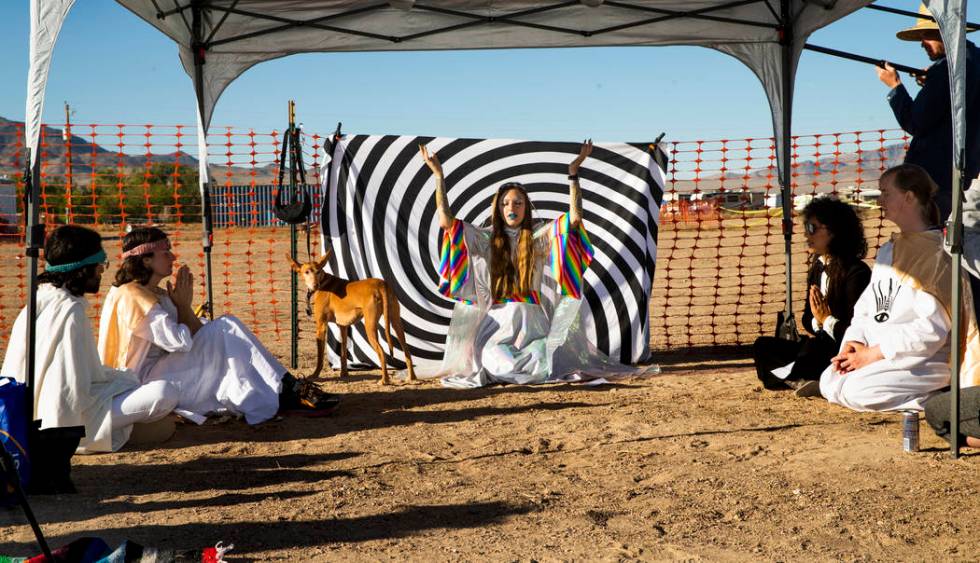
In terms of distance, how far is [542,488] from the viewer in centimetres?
451

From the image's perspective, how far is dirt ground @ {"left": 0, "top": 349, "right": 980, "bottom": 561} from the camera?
12.2ft

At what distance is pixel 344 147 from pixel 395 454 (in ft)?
12.5

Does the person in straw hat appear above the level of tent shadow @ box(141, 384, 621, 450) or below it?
above

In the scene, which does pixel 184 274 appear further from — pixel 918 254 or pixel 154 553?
pixel 918 254

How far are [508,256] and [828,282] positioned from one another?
8.26ft

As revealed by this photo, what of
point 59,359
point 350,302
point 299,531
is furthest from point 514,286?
point 299,531

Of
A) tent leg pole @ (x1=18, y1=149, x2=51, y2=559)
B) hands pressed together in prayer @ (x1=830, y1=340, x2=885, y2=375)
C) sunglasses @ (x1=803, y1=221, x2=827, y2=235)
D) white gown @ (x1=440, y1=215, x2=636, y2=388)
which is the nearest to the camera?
tent leg pole @ (x1=18, y1=149, x2=51, y2=559)

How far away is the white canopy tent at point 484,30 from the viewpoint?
7.46m

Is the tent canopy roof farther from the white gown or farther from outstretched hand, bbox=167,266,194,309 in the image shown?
outstretched hand, bbox=167,266,194,309

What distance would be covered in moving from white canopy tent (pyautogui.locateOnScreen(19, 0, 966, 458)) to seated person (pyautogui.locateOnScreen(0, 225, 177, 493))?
2721 mm

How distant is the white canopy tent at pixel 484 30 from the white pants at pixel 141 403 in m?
2.70

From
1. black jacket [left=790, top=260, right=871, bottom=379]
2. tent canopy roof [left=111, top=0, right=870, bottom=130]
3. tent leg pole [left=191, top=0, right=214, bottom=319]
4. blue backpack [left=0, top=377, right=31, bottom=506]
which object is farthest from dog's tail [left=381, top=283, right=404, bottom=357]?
blue backpack [left=0, top=377, right=31, bottom=506]

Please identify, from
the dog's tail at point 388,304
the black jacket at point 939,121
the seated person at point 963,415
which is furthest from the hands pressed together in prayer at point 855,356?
the dog's tail at point 388,304

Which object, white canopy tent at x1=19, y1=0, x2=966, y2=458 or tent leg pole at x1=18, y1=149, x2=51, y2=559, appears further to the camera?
white canopy tent at x1=19, y1=0, x2=966, y2=458
